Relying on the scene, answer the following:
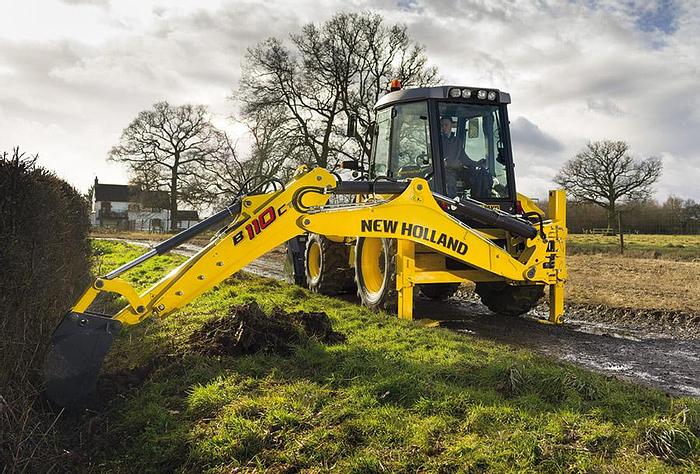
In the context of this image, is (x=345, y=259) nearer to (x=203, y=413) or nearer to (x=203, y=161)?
(x=203, y=413)

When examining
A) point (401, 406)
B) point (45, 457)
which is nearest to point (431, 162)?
point (401, 406)

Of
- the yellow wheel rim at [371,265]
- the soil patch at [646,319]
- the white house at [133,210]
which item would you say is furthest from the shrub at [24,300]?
the white house at [133,210]

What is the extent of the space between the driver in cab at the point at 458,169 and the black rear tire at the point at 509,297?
5.17 feet

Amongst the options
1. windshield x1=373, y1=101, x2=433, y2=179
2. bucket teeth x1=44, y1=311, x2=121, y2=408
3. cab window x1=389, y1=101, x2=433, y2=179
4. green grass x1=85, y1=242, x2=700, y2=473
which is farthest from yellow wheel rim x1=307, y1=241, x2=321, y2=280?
bucket teeth x1=44, y1=311, x2=121, y2=408

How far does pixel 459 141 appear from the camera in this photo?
872 cm

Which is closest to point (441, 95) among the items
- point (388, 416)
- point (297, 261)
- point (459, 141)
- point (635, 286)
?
point (459, 141)

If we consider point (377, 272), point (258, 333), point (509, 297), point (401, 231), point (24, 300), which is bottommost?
point (258, 333)

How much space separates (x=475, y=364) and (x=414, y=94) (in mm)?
4744

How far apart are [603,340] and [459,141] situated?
11.4ft

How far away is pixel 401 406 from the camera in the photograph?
4395 millimetres

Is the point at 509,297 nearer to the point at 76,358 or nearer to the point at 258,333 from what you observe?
the point at 258,333

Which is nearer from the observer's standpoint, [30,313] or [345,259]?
[30,313]

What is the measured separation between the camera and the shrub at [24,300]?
4.20 metres

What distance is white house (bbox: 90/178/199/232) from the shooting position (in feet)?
142
